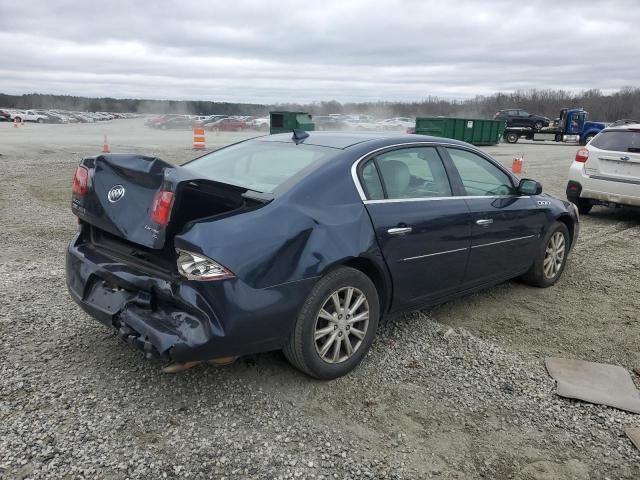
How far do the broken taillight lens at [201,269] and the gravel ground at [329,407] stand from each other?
802 mm

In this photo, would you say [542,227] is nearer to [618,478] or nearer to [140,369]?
[618,478]

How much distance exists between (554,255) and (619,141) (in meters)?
4.30

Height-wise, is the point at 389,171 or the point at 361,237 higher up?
the point at 389,171

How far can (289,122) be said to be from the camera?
2203cm

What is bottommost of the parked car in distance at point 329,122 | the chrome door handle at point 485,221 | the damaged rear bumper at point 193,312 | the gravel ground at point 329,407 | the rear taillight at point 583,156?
the gravel ground at point 329,407

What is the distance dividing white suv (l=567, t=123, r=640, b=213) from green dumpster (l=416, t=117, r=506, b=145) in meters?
16.3

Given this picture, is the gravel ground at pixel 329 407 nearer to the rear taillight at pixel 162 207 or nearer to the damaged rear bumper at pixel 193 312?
the damaged rear bumper at pixel 193 312

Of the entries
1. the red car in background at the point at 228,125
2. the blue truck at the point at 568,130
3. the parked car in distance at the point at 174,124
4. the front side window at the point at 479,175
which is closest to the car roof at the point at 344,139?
the front side window at the point at 479,175

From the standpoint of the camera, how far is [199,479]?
259 cm

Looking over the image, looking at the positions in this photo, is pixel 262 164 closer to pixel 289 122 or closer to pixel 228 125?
pixel 289 122

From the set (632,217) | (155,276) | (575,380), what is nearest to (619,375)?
(575,380)

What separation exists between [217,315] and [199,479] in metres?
0.79

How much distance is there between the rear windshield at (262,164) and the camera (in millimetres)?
3590

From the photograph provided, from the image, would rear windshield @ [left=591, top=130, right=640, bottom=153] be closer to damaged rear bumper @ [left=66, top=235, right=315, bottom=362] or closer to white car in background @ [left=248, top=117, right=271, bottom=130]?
damaged rear bumper @ [left=66, top=235, right=315, bottom=362]
